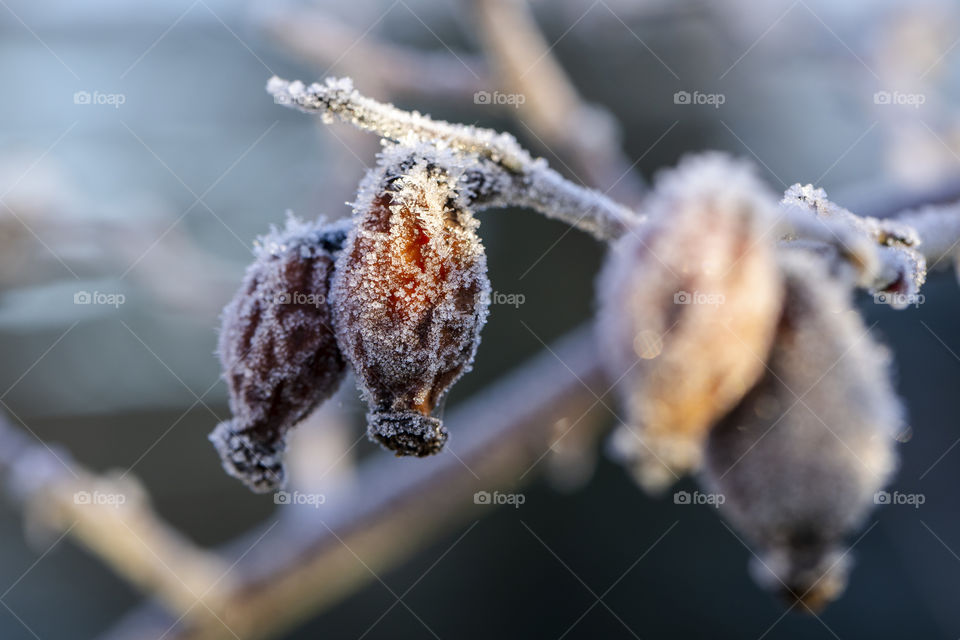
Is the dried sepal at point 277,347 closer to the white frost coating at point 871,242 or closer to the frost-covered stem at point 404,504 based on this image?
the white frost coating at point 871,242

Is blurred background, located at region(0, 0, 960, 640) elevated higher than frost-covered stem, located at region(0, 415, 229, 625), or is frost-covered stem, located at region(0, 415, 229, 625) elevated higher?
blurred background, located at region(0, 0, 960, 640)

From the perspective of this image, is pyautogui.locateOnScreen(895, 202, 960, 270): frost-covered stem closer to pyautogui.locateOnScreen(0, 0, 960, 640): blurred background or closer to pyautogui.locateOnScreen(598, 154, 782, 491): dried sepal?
pyautogui.locateOnScreen(598, 154, 782, 491): dried sepal
